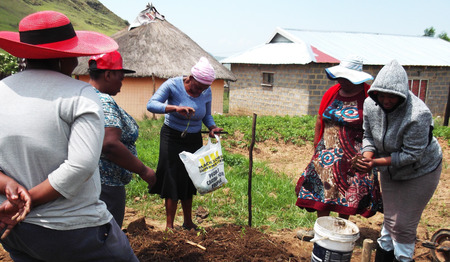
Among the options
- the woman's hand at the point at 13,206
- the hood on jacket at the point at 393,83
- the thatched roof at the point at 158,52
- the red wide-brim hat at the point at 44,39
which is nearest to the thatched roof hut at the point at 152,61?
the thatched roof at the point at 158,52

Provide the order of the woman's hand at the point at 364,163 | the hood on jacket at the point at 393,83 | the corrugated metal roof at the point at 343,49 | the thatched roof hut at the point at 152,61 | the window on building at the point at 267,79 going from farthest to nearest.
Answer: the window on building at the point at 267,79
the corrugated metal roof at the point at 343,49
the thatched roof hut at the point at 152,61
the woman's hand at the point at 364,163
the hood on jacket at the point at 393,83

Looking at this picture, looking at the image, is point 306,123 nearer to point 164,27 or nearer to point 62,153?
point 164,27

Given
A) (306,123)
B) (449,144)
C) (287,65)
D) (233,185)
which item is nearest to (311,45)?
(287,65)

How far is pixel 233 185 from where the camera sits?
18.3 ft

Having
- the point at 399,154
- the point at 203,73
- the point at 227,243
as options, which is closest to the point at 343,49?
the point at 203,73

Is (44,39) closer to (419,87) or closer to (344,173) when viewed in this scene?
(344,173)

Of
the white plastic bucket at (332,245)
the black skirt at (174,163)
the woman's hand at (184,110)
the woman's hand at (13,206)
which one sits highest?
the woman's hand at (184,110)

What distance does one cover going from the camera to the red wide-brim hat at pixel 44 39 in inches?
63.2

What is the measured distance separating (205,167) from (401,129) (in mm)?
1666

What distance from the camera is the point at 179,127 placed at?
11.7 feet

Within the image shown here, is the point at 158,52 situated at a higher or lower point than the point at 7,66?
higher

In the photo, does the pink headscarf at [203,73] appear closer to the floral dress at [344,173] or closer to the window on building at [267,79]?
the floral dress at [344,173]

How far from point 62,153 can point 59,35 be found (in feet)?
1.74

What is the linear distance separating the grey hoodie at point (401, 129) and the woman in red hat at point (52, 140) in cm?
203
